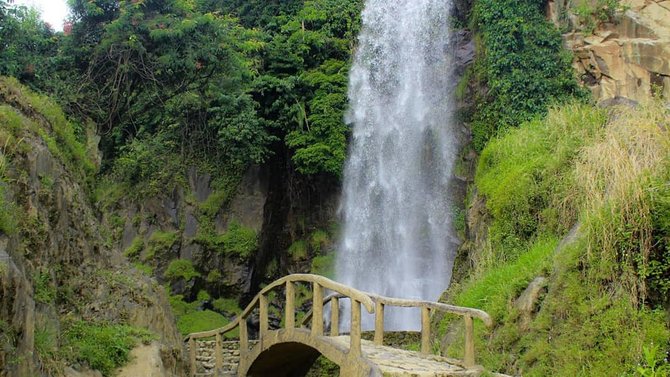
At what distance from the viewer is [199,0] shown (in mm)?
21172

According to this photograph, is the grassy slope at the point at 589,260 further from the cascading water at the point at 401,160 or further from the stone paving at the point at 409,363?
the cascading water at the point at 401,160

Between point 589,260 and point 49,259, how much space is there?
594 centimetres

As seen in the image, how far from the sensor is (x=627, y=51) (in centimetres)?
1532

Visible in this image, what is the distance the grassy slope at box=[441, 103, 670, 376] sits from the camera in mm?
5844

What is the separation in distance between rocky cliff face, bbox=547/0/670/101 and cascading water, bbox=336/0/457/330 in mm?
3695

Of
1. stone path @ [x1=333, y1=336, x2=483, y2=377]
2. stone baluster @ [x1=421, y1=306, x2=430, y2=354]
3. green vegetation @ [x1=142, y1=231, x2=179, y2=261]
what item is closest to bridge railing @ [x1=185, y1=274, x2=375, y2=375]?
stone path @ [x1=333, y1=336, x2=483, y2=377]

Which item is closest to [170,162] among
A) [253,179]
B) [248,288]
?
[253,179]

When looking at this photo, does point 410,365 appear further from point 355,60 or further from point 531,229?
point 355,60

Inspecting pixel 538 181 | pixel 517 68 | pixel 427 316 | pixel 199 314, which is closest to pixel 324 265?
pixel 199 314

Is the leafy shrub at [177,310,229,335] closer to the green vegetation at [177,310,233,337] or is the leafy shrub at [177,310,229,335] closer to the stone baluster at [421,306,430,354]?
the green vegetation at [177,310,233,337]

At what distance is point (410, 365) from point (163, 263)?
465 inches

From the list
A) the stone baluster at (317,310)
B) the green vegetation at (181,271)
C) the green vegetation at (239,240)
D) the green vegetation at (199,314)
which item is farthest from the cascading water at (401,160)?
the stone baluster at (317,310)

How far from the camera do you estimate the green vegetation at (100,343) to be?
22.3ft

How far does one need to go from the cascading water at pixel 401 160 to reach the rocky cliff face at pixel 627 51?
370 centimetres
